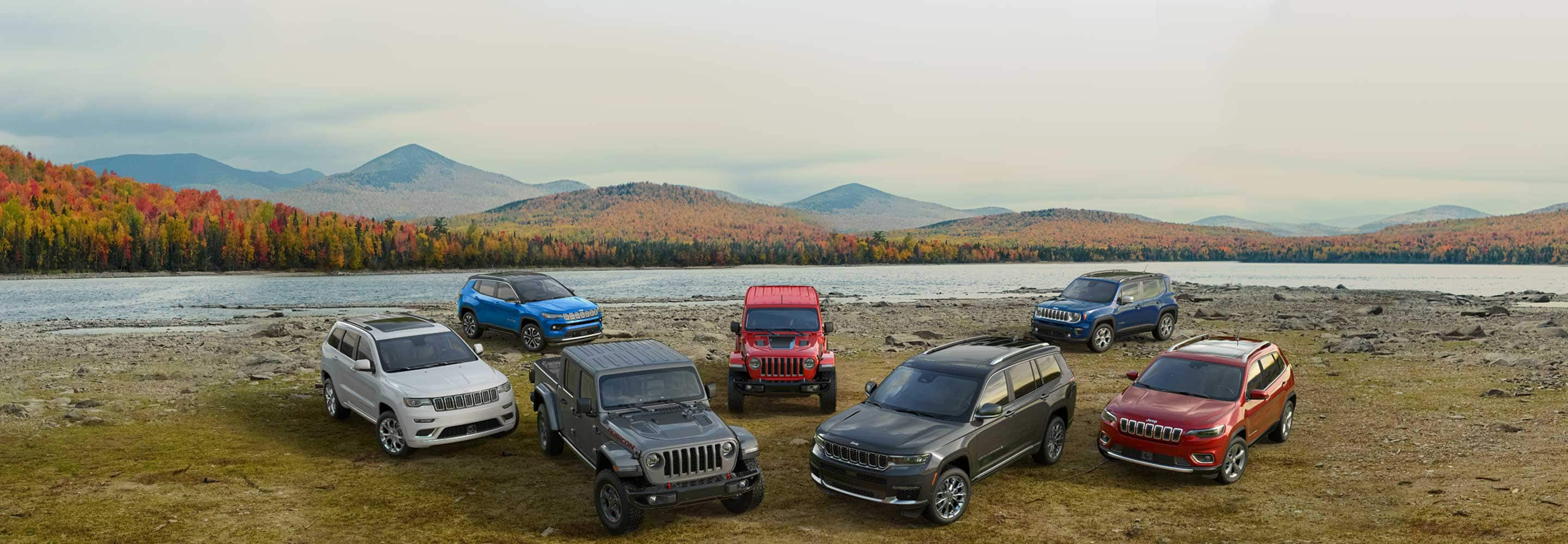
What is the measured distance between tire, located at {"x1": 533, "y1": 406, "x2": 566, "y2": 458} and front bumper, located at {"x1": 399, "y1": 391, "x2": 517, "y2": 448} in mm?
585

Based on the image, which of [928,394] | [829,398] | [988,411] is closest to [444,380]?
[829,398]

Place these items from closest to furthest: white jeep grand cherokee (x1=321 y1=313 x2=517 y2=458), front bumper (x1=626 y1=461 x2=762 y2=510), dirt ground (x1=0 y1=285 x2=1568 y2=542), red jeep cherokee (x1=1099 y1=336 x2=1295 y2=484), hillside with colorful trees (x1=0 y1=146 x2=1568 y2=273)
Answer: front bumper (x1=626 y1=461 x2=762 y2=510), dirt ground (x1=0 y1=285 x2=1568 y2=542), red jeep cherokee (x1=1099 y1=336 x2=1295 y2=484), white jeep grand cherokee (x1=321 y1=313 x2=517 y2=458), hillside with colorful trees (x1=0 y1=146 x2=1568 y2=273)

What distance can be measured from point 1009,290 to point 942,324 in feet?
140

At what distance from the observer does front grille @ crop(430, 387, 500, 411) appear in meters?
11.9

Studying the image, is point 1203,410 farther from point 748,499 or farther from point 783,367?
point 783,367

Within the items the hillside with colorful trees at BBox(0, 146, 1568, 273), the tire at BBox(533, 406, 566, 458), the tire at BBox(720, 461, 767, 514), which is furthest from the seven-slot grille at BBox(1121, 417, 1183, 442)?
the hillside with colorful trees at BBox(0, 146, 1568, 273)

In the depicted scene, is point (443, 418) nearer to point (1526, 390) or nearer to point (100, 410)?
point (100, 410)

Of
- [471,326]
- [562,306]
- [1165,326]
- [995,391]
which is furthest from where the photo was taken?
[1165,326]

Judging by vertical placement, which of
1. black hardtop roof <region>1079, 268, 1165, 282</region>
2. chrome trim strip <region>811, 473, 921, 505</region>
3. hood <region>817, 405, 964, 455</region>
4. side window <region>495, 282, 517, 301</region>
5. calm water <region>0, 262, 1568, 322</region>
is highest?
black hardtop roof <region>1079, 268, 1165, 282</region>

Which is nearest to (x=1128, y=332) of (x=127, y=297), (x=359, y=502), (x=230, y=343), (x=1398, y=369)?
→ (x=1398, y=369)

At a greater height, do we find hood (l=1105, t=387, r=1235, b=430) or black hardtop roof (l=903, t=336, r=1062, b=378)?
black hardtop roof (l=903, t=336, r=1062, b=378)

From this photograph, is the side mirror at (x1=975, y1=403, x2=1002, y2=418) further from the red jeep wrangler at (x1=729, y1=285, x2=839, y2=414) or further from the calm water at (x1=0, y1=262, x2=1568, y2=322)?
the calm water at (x1=0, y1=262, x2=1568, y2=322)

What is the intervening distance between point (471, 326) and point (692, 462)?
17.6 metres

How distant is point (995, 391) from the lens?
1041 centimetres
